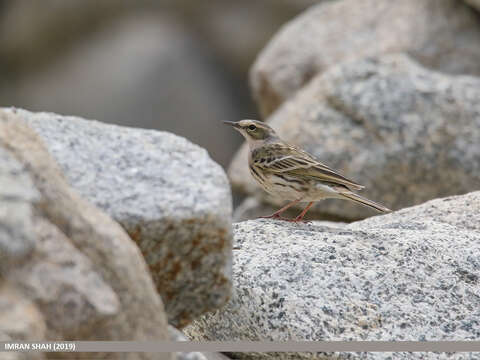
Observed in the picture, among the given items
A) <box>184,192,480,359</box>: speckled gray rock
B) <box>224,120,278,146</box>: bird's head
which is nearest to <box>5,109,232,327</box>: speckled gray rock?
<box>184,192,480,359</box>: speckled gray rock

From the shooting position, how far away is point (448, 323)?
4508mm

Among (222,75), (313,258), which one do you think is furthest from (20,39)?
(313,258)

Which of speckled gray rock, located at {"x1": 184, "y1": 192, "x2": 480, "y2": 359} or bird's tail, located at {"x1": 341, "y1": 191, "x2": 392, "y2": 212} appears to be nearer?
speckled gray rock, located at {"x1": 184, "y1": 192, "x2": 480, "y2": 359}

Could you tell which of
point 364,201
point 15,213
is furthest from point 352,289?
point 15,213

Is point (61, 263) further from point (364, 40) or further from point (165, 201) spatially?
point (364, 40)

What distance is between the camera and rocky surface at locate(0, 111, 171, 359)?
2.89 metres

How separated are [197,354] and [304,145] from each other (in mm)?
5991

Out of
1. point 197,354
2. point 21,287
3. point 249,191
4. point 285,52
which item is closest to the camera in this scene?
point 21,287

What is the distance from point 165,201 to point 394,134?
231 inches

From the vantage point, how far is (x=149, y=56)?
18188 millimetres

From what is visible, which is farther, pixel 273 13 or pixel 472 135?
pixel 273 13

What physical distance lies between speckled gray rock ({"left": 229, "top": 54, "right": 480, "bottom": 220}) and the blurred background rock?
8.61 meters

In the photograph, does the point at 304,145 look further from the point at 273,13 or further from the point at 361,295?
the point at 273,13

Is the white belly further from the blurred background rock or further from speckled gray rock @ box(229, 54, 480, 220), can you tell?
the blurred background rock
